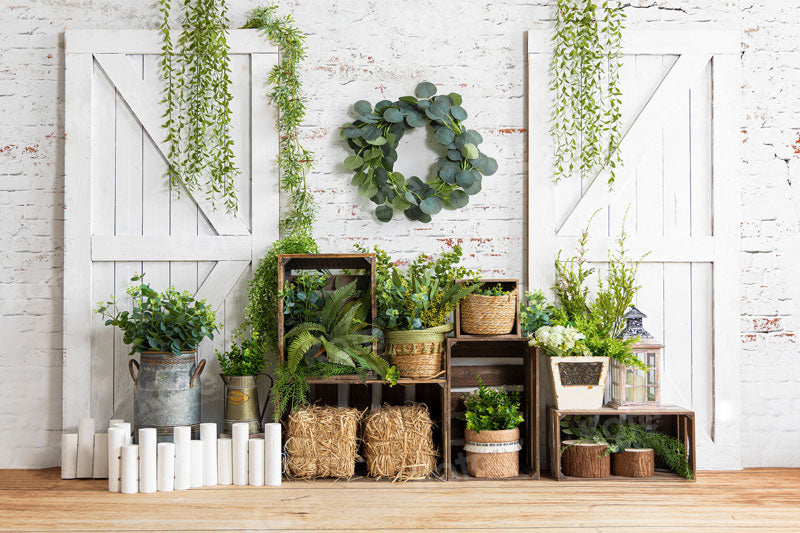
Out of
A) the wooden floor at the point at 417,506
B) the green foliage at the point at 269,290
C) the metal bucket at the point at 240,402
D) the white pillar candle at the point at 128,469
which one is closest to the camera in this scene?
the wooden floor at the point at 417,506

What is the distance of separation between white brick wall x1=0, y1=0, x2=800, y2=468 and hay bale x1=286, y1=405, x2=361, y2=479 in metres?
0.98

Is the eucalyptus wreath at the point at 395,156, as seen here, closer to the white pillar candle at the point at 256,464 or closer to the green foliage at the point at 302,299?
the green foliage at the point at 302,299

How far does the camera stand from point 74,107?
3.62m

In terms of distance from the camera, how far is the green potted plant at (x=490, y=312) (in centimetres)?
328

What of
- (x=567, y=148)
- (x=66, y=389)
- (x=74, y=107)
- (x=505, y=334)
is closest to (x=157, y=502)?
(x=66, y=389)

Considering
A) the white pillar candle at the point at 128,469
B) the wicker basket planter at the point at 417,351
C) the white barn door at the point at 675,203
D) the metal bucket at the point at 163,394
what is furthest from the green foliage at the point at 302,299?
the white barn door at the point at 675,203

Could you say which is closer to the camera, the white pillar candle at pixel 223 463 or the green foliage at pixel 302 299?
the white pillar candle at pixel 223 463

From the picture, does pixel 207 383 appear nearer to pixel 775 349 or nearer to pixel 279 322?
pixel 279 322

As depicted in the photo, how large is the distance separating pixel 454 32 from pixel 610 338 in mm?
1860

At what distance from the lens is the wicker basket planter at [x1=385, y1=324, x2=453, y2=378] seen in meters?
3.24

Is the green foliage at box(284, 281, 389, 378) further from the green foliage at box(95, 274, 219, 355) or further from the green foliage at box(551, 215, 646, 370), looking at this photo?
the green foliage at box(551, 215, 646, 370)

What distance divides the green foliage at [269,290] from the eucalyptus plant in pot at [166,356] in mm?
234

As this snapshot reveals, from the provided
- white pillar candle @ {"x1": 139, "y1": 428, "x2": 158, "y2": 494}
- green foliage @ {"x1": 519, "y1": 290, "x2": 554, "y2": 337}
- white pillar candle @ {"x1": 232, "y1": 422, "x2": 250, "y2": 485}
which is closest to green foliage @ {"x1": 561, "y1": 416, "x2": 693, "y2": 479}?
green foliage @ {"x1": 519, "y1": 290, "x2": 554, "y2": 337}

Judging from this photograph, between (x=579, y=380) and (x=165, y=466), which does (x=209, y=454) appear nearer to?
(x=165, y=466)
